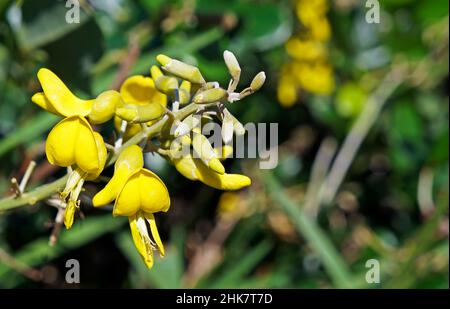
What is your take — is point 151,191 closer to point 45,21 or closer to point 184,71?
point 184,71

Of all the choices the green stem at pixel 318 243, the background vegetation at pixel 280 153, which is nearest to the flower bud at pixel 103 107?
the background vegetation at pixel 280 153

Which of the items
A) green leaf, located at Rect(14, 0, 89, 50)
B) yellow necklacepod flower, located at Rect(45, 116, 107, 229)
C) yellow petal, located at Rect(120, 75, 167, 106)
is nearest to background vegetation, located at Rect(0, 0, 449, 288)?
green leaf, located at Rect(14, 0, 89, 50)

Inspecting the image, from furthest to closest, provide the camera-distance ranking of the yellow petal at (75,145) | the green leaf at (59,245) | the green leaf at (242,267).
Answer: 1. the green leaf at (242,267)
2. the green leaf at (59,245)
3. the yellow petal at (75,145)

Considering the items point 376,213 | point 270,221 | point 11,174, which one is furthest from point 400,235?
point 11,174

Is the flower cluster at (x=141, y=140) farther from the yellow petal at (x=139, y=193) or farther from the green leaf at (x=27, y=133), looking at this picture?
the green leaf at (x=27, y=133)

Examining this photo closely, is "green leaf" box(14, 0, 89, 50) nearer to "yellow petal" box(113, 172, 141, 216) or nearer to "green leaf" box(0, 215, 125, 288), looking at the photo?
"green leaf" box(0, 215, 125, 288)

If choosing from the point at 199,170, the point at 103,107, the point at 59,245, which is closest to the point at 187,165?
the point at 199,170
